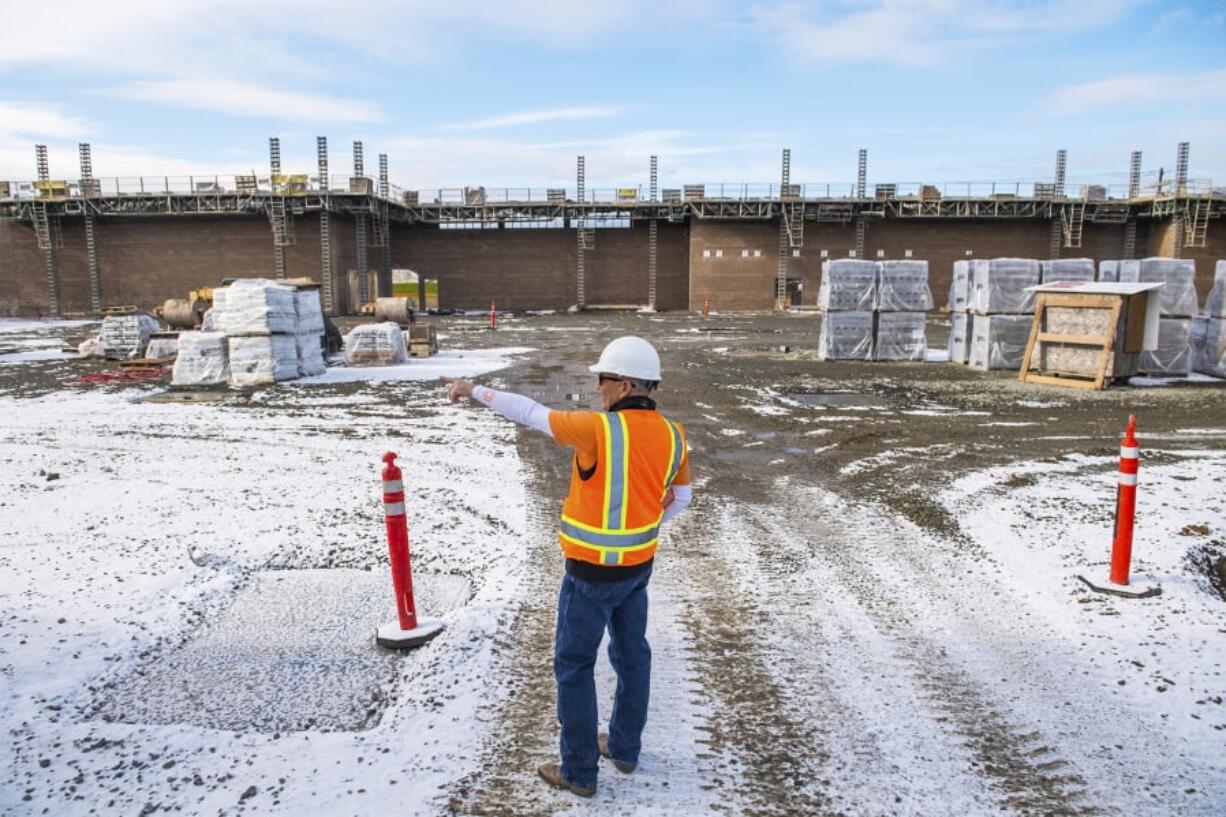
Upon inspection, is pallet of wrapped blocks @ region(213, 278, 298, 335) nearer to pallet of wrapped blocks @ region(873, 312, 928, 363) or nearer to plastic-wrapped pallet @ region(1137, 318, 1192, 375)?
pallet of wrapped blocks @ region(873, 312, 928, 363)

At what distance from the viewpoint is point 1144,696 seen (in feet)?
13.5

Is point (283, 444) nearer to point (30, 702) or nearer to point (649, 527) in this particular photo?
point (30, 702)

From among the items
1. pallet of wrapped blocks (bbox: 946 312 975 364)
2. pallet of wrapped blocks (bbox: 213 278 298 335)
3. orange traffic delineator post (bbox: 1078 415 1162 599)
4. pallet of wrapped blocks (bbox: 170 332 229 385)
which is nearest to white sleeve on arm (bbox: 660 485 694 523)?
orange traffic delineator post (bbox: 1078 415 1162 599)

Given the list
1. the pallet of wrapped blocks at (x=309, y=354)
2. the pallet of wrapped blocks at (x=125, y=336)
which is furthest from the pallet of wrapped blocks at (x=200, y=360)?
the pallet of wrapped blocks at (x=125, y=336)

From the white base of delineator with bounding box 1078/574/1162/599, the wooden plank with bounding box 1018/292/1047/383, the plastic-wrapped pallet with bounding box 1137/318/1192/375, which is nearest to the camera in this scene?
the white base of delineator with bounding box 1078/574/1162/599

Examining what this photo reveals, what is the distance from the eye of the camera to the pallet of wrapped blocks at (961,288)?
61.9 feet

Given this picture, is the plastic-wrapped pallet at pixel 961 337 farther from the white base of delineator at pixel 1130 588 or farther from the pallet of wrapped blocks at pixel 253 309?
the pallet of wrapped blocks at pixel 253 309

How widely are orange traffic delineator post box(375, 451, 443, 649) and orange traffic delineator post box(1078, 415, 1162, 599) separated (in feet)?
14.8

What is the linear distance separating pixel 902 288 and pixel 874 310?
0.84 m

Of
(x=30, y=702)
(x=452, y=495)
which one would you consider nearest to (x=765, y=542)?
(x=452, y=495)

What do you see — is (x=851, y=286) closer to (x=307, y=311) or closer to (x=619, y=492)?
(x=307, y=311)

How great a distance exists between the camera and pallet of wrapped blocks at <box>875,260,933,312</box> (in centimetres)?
1988

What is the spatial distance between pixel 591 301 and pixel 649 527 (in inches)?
1676

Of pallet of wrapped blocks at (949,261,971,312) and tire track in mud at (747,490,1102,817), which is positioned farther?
pallet of wrapped blocks at (949,261,971,312)
